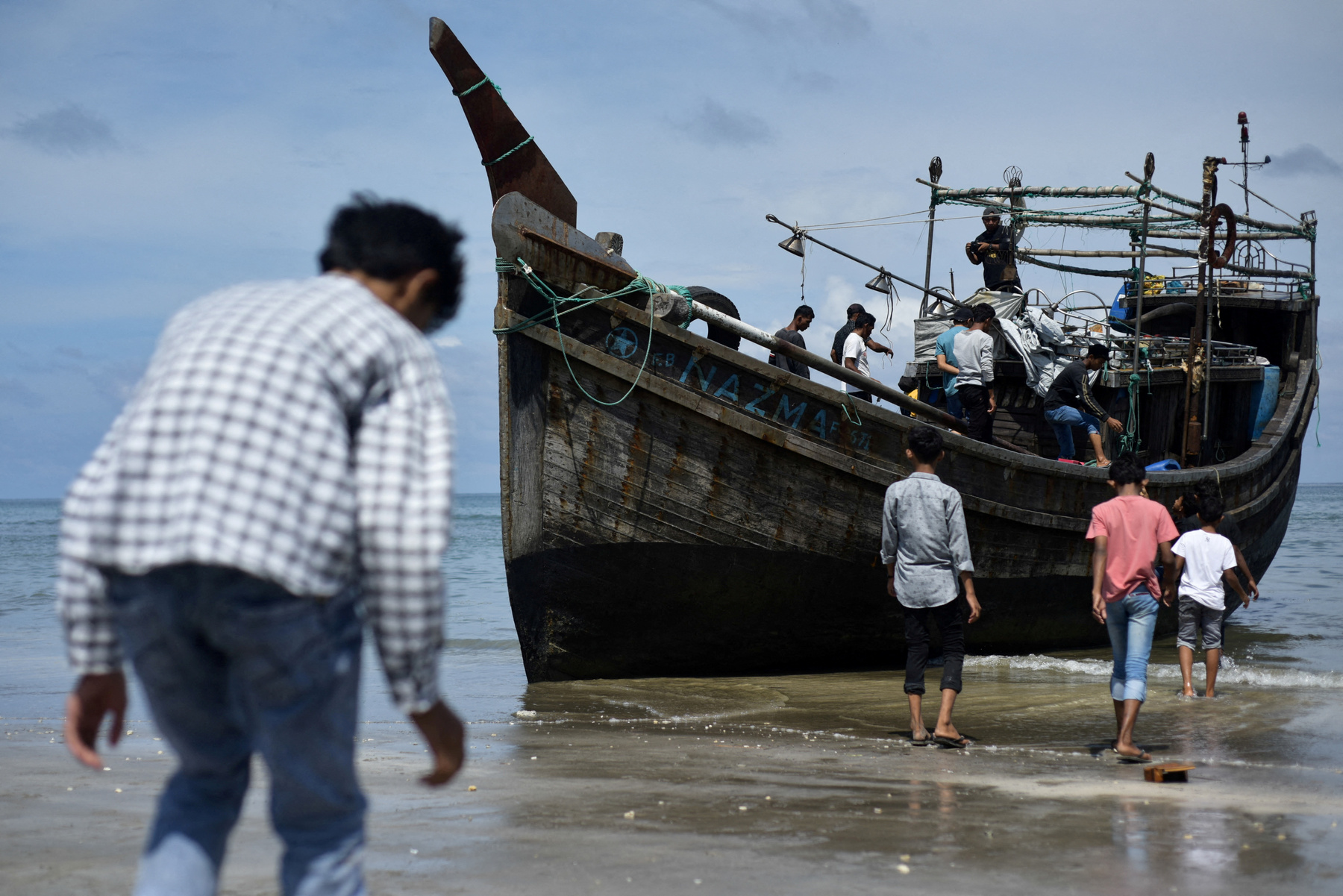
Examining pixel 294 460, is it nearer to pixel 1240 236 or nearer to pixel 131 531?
→ pixel 131 531

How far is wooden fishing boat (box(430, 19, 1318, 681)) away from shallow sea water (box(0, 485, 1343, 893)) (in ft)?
1.24

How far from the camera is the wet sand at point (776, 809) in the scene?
122 inches

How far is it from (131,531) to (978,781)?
12.1 ft

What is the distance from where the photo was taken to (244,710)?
1.93 m

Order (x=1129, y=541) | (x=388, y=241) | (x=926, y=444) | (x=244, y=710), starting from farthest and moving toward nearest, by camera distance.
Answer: (x=926, y=444), (x=1129, y=541), (x=388, y=241), (x=244, y=710)

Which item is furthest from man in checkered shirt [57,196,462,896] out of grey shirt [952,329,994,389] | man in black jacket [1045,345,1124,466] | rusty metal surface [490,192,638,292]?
man in black jacket [1045,345,1124,466]

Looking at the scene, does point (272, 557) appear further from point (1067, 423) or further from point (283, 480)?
point (1067, 423)

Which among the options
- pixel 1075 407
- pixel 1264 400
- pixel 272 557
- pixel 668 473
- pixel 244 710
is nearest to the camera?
pixel 272 557

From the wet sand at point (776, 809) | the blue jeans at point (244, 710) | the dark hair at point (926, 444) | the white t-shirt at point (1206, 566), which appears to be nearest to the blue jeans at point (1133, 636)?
the wet sand at point (776, 809)

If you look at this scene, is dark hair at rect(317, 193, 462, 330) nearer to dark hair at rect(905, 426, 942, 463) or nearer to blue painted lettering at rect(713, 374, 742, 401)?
dark hair at rect(905, 426, 942, 463)

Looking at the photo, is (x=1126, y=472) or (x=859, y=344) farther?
(x=859, y=344)

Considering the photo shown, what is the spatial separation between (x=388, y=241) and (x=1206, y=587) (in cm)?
679

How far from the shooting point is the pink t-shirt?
5316mm

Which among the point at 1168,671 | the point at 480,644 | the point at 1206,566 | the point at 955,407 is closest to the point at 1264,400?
the point at 955,407
